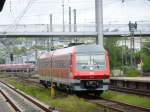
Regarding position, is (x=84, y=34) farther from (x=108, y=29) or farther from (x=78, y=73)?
(x=78, y=73)

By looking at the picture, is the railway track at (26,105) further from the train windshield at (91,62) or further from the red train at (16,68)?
the red train at (16,68)

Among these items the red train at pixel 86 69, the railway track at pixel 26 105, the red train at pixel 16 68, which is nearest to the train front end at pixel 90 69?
the red train at pixel 86 69

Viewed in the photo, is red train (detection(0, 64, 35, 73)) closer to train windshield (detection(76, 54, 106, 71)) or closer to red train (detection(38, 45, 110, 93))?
red train (detection(38, 45, 110, 93))

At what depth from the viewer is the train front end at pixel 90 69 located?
29109 mm

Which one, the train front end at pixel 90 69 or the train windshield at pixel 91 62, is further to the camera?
the train windshield at pixel 91 62

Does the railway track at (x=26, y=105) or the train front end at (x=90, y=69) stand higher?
the train front end at (x=90, y=69)

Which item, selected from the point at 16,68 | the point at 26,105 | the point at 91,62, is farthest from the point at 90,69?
the point at 16,68

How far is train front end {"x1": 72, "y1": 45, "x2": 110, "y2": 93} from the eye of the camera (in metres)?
29.1

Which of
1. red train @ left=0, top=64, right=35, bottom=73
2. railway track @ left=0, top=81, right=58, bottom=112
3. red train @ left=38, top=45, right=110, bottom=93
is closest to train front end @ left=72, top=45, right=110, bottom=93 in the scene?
red train @ left=38, top=45, right=110, bottom=93

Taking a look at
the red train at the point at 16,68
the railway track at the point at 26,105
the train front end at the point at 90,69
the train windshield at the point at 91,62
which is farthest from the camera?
the red train at the point at 16,68

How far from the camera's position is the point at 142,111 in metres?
20.0

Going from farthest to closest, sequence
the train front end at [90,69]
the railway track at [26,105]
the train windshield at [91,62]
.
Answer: the train windshield at [91,62] < the train front end at [90,69] < the railway track at [26,105]

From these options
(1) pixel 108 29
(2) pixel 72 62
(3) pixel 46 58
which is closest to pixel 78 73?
(2) pixel 72 62

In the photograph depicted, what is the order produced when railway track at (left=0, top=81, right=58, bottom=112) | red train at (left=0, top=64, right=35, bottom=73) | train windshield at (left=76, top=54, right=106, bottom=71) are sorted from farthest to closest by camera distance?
red train at (left=0, top=64, right=35, bottom=73) < train windshield at (left=76, top=54, right=106, bottom=71) < railway track at (left=0, top=81, right=58, bottom=112)
